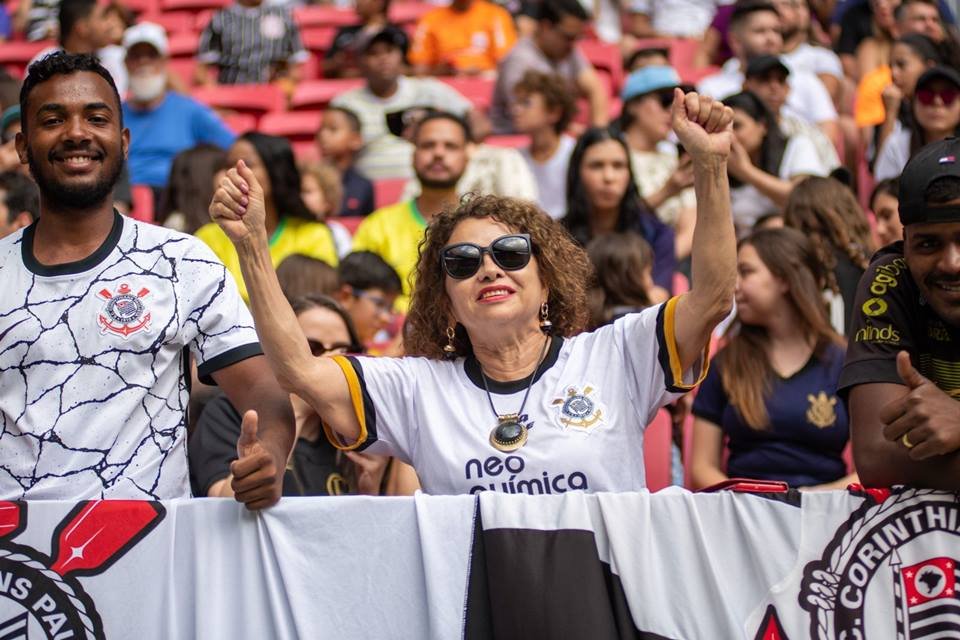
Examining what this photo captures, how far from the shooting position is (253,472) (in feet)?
10.3

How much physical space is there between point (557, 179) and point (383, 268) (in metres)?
1.97

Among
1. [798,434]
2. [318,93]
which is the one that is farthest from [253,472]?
[318,93]

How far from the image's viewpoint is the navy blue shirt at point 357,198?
8.77m

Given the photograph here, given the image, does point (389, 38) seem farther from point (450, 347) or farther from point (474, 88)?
point (450, 347)

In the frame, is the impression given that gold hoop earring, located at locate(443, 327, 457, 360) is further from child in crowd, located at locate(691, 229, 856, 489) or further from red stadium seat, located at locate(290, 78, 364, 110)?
red stadium seat, located at locate(290, 78, 364, 110)

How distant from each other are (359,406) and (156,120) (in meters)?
6.24

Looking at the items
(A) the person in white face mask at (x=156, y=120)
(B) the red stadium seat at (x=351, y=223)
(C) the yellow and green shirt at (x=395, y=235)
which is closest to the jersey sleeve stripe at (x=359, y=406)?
(C) the yellow and green shirt at (x=395, y=235)

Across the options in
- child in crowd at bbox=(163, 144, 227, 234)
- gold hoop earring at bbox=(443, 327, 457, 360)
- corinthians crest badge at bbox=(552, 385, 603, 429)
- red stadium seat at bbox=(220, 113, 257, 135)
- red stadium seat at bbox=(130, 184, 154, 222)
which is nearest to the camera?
corinthians crest badge at bbox=(552, 385, 603, 429)

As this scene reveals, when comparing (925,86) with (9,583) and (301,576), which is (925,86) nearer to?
(301,576)

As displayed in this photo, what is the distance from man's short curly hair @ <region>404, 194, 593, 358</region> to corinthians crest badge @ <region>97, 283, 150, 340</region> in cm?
77

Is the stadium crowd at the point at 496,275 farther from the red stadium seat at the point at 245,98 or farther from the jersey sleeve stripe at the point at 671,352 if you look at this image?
the red stadium seat at the point at 245,98

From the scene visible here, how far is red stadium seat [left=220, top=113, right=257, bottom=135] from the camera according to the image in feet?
34.3

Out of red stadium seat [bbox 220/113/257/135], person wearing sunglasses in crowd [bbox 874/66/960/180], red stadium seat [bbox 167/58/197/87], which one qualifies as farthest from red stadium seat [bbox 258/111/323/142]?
person wearing sunglasses in crowd [bbox 874/66/960/180]

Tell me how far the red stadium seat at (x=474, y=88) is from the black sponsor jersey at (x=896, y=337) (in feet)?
22.9
